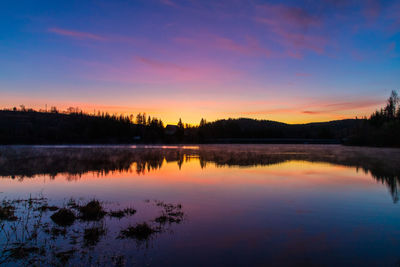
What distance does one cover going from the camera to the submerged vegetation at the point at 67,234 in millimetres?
8185

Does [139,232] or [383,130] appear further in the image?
[383,130]

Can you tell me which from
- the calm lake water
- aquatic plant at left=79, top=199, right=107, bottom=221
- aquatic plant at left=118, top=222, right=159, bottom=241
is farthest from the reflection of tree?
aquatic plant at left=118, top=222, right=159, bottom=241

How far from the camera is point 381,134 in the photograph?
3765 inches

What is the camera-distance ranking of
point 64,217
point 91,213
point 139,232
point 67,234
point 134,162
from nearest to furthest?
point 67,234
point 139,232
point 64,217
point 91,213
point 134,162

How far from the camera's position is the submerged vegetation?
8.19m

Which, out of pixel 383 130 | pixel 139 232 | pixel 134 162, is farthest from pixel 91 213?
pixel 383 130

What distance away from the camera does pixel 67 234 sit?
1016 cm

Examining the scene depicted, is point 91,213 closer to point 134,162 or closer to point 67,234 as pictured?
point 67,234

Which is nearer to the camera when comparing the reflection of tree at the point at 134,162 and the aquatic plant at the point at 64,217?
the aquatic plant at the point at 64,217

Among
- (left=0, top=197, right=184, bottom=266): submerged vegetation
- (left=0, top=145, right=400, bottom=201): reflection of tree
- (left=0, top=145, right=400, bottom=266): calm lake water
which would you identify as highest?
(left=0, top=145, right=400, bottom=201): reflection of tree

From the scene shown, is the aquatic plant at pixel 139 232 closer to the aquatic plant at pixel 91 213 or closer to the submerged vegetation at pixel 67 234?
the submerged vegetation at pixel 67 234

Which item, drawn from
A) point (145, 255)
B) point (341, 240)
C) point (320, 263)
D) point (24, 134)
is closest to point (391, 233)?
point (341, 240)

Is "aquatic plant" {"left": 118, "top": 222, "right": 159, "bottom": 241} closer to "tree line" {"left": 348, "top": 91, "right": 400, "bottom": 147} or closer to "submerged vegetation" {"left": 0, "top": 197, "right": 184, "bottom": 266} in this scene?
"submerged vegetation" {"left": 0, "top": 197, "right": 184, "bottom": 266}

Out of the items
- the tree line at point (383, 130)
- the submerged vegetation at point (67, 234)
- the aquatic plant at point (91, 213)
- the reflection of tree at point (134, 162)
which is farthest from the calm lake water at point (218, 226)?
the tree line at point (383, 130)
